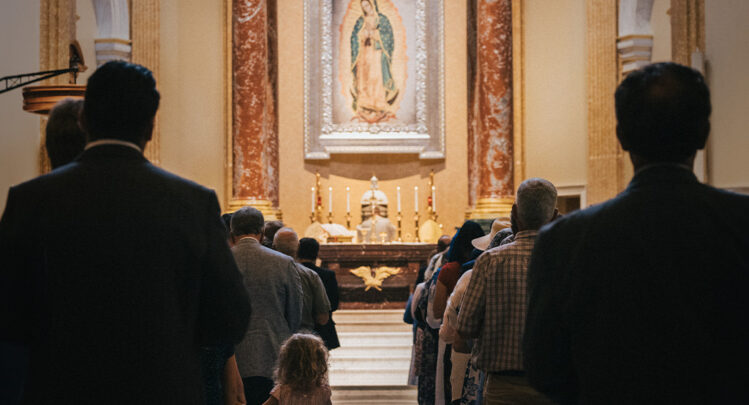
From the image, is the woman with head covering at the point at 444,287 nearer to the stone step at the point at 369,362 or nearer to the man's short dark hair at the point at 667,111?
the man's short dark hair at the point at 667,111

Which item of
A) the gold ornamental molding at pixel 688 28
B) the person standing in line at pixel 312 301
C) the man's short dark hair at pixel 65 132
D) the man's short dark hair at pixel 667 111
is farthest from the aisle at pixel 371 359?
the man's short dark hair at pixel 667 111

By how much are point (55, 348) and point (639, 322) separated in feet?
4.25

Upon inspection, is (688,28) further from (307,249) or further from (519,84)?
(519,84)

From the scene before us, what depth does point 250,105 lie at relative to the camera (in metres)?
13.7

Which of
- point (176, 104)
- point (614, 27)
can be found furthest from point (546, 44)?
point (176, 104)

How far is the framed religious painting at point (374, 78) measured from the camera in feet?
51.8

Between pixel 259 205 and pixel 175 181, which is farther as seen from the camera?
pixel 259 205

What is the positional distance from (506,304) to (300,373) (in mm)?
1228

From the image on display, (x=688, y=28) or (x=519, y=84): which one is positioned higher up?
(x=519, y=84)

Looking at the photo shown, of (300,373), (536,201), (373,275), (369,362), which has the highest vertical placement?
(536,201)

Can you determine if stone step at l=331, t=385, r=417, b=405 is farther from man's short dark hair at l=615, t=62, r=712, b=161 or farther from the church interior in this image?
man's short dark hair at l=615, t=62, r=712, b=161

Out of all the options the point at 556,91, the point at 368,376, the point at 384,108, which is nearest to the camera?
the point at 368,376

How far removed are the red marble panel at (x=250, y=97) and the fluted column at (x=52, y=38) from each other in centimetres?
452

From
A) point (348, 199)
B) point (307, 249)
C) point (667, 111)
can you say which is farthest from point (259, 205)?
point (667, 111)
